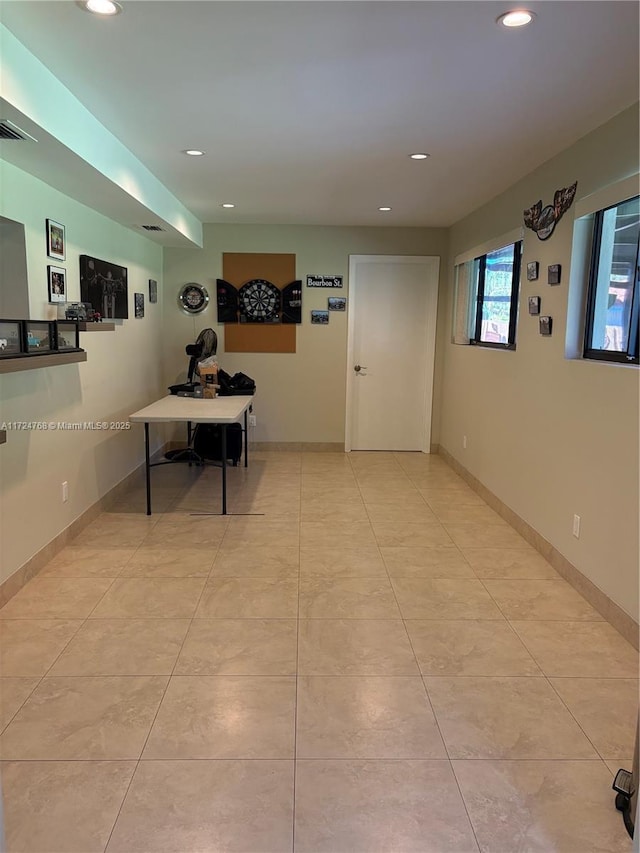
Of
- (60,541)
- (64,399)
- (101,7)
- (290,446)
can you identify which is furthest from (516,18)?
(290,446)

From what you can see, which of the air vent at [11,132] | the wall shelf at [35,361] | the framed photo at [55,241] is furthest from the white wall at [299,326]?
the air vent at [11,132]

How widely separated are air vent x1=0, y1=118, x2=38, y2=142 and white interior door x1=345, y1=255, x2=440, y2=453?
4159mm

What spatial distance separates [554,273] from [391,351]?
9.97ft

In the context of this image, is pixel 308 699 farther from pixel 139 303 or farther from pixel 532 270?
pixel 139 303

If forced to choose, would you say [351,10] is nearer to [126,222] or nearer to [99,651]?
[99,651]

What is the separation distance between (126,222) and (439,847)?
176 inches

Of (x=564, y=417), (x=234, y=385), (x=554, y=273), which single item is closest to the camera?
(x=564, y=417)

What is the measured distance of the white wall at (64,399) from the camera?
298 centimetres

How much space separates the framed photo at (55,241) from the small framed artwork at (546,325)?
2.97 metres

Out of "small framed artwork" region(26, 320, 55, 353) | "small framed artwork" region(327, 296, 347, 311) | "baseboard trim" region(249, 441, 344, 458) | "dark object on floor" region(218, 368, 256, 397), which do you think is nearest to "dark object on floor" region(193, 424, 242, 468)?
"dark object on floor" region(218, 368, 256, 397)

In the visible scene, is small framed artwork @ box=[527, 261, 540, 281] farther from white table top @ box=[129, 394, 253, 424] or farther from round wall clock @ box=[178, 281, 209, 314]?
round wall clock @ box=[178, 281, 209, 314]

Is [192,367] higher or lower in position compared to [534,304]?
lower

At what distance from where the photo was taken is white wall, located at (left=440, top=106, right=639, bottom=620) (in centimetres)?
277

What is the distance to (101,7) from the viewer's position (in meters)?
1.95
